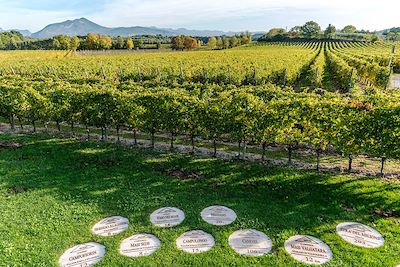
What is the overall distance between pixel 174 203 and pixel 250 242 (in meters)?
3.52

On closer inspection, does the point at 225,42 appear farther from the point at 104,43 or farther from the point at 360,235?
the point at 360,235

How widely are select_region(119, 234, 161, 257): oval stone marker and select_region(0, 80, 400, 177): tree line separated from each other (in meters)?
6.95

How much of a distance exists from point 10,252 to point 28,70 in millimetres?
47364

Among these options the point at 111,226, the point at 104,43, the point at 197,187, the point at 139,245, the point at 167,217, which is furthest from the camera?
the point at 104,43

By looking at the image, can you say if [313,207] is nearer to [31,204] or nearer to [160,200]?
[160,200]

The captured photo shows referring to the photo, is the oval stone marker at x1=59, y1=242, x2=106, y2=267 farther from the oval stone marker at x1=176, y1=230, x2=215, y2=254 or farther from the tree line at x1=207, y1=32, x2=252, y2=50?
the tree line at x1=207, y1=32, x2=252, y2=50

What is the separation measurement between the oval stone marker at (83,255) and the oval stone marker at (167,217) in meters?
2.05

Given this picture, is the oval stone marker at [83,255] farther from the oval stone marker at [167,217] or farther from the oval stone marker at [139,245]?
the oval stone marker at [167,217]

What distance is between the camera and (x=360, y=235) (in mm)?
10773

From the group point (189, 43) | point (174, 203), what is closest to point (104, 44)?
point (189, 43)

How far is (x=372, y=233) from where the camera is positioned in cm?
1090

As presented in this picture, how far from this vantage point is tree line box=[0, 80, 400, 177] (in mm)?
13742

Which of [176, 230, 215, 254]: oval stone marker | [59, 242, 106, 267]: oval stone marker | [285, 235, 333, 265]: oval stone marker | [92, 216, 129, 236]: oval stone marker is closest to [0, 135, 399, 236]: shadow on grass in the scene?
[92, 216, 129, 236]: oval stone marker

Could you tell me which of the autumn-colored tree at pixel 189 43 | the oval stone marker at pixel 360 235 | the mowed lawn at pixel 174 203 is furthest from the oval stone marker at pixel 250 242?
the autumn-colored tree at pixel 189 43
